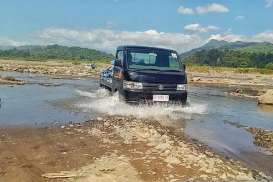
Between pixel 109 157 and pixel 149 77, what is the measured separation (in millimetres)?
6813

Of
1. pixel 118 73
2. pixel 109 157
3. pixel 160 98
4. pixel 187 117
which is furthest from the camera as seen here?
pixel 118 73

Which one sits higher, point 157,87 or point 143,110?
point 157,87

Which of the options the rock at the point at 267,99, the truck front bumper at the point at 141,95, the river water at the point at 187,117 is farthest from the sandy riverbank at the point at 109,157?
the rock at the point at 267,99

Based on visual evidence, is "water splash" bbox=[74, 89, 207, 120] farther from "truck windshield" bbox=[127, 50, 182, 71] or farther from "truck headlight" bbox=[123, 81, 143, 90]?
"truck windshield" bbox=[127, 50, 182, 71]

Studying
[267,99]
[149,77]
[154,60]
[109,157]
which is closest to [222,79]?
[267,99]

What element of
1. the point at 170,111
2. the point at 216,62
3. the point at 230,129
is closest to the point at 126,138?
the point at 230,129

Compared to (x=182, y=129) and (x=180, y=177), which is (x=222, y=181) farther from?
(x=182, y=129)

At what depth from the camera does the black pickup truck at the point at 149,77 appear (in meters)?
14.2

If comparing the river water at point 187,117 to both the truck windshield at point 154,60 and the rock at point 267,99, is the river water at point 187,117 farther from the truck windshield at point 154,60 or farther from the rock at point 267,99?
the rock at point 267,99

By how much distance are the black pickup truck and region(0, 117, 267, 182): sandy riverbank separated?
11.8 feet

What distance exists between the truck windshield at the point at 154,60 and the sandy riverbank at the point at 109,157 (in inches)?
188

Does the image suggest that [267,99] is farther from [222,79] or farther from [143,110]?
[222,79]

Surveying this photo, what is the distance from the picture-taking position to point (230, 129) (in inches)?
494

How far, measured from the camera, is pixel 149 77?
14.2 meters
